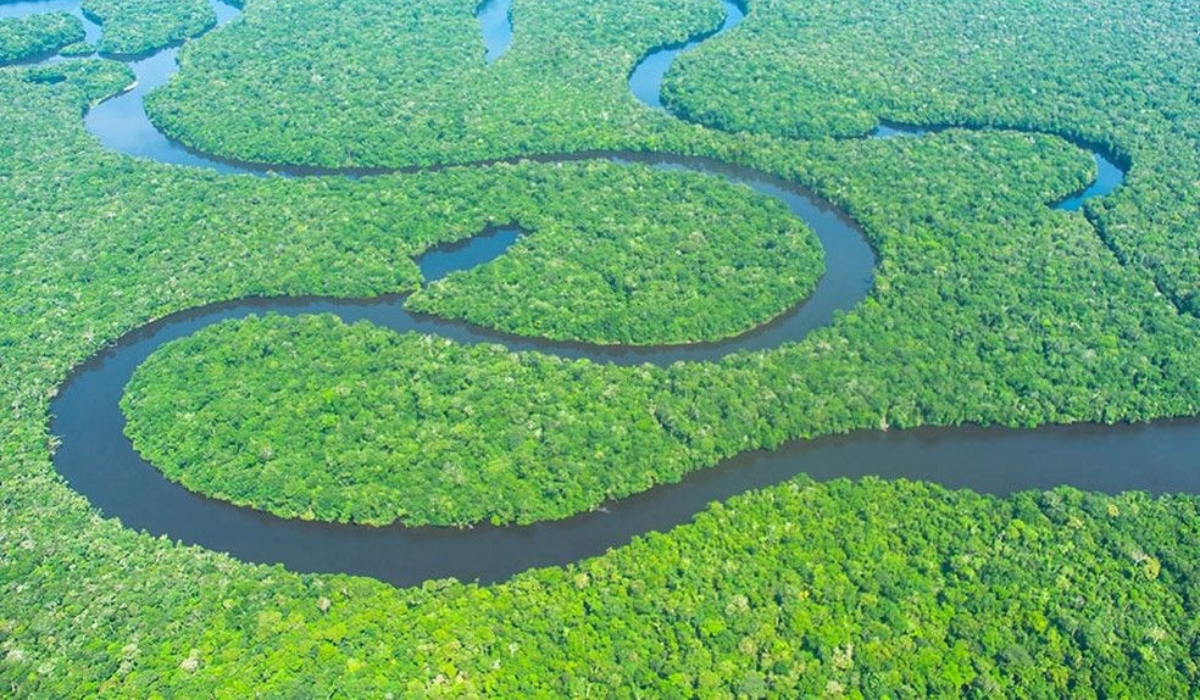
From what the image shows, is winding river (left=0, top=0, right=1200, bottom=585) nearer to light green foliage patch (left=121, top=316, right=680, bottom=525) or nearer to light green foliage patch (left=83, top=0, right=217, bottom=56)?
light green foliage patch (left=121, top=316, right=680, bottom=525)

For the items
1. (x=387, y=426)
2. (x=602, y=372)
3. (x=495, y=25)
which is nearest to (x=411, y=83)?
(x=495, y=25)

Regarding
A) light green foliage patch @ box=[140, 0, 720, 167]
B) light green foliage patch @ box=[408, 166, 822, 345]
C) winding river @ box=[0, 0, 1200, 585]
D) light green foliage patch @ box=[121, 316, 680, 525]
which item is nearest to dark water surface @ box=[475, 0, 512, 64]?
light green foliage patch @ box=[140, 0, 720, 167]

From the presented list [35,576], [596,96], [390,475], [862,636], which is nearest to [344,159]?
[596,96]

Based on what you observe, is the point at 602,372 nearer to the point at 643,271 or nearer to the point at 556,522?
the point at 556,522

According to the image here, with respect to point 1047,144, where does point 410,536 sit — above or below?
below

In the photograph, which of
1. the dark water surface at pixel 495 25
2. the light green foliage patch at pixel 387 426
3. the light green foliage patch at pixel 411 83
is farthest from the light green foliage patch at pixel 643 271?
the dark water surface at pixel 495 25

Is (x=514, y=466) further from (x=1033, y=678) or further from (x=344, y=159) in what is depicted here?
(x=344, y=159)
